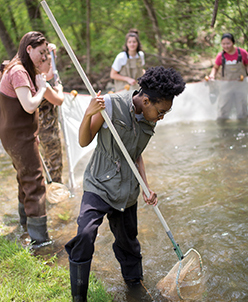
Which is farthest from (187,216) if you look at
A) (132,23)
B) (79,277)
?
(132,23)

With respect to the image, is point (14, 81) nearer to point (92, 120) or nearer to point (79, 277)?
point (92, 120)

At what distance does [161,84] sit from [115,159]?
63cm

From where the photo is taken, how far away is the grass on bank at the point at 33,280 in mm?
2596

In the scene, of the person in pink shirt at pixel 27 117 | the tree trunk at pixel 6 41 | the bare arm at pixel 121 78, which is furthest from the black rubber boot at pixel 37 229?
the tree trunk at pixel 6 41

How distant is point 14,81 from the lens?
2895mm

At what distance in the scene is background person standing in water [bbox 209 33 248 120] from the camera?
6605 mm

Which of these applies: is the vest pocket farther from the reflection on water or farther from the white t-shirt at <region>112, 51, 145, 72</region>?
the white t-shirt at <region>112, 51, 145, 72</region>

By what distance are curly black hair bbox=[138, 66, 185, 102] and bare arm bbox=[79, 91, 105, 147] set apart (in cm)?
34

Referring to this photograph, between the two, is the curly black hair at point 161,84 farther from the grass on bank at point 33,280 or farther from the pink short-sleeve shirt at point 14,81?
the grass on bank at point 33,280

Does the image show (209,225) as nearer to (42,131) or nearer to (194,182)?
(194,182)

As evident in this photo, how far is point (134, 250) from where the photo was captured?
260 centimetres

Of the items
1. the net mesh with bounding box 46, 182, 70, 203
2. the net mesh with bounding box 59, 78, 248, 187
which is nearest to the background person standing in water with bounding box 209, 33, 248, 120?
the net mesh with bounding box 59, 78, 248, 187

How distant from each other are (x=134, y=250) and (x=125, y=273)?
0.90 ft

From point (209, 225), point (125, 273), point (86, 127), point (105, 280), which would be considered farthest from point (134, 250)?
point (209, 225)
